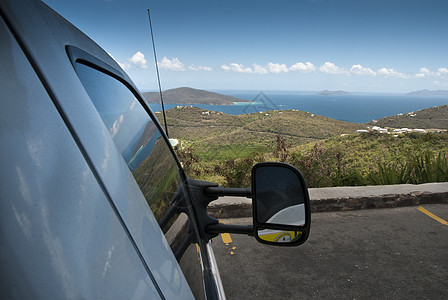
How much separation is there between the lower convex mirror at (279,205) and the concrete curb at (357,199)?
341cm

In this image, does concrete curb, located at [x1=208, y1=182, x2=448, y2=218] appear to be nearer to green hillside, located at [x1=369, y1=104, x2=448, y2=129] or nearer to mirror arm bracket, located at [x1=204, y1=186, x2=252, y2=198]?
mirror arm bracket, located at [x1=204, y1=186, x2=252, y2=198]

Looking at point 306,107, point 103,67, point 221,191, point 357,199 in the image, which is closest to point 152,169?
Result: point 103,67

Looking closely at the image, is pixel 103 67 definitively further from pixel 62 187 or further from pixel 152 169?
pixel 62 187

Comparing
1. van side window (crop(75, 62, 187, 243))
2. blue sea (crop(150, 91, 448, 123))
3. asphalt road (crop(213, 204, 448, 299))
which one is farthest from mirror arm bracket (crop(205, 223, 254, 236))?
asphalt road (crop(213, 204, 448, 299))

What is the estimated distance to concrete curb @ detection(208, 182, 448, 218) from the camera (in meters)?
5.03

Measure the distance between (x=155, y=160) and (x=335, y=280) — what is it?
122 inches

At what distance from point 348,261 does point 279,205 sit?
2909 millimetres

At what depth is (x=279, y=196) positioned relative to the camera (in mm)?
1590

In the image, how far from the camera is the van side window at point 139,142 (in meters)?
0.87

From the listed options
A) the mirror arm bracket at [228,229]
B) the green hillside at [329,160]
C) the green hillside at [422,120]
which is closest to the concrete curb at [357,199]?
the green hillside at [329,160]

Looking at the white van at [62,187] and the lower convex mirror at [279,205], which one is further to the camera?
the lower convex mirror at [279,205]

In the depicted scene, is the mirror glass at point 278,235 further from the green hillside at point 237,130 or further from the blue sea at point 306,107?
the green hillside at point 237,130

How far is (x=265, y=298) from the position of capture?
3.32 metres

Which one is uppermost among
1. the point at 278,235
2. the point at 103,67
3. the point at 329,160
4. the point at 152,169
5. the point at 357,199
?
the point at 103,67
